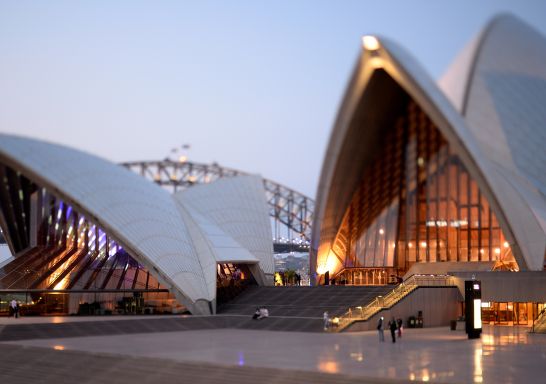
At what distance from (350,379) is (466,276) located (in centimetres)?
2115

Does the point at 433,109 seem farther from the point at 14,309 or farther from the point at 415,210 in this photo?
the point at 14,309

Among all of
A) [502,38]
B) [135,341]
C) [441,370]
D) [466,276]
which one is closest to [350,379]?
[441,370]

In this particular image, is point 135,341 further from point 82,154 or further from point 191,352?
point 82,154

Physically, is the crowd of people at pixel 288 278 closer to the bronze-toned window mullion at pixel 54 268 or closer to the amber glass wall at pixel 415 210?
the amber glass wall at pixel 415 210

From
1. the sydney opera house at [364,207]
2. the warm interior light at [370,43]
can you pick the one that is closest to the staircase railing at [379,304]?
the sydney opera house at [364,207]

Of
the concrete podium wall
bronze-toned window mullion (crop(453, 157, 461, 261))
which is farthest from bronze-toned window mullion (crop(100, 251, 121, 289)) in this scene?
bronze-toned window mullion (crop(453, 157, 461, 261))

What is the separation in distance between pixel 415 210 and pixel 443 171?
10.5 feet

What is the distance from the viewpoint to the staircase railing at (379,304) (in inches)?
1330

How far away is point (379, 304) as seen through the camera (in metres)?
34.8

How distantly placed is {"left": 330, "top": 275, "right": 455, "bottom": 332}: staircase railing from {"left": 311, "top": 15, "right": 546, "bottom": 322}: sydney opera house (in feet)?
9.13

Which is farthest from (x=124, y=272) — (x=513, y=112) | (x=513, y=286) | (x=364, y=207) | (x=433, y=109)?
(x=513, y=112)

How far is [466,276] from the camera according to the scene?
1499 inches

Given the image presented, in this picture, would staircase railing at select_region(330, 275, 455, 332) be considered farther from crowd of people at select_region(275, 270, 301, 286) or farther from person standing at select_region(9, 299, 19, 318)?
crowd of people at select_region(275, 270, 301, 286)

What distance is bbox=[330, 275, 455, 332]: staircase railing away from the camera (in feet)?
111
